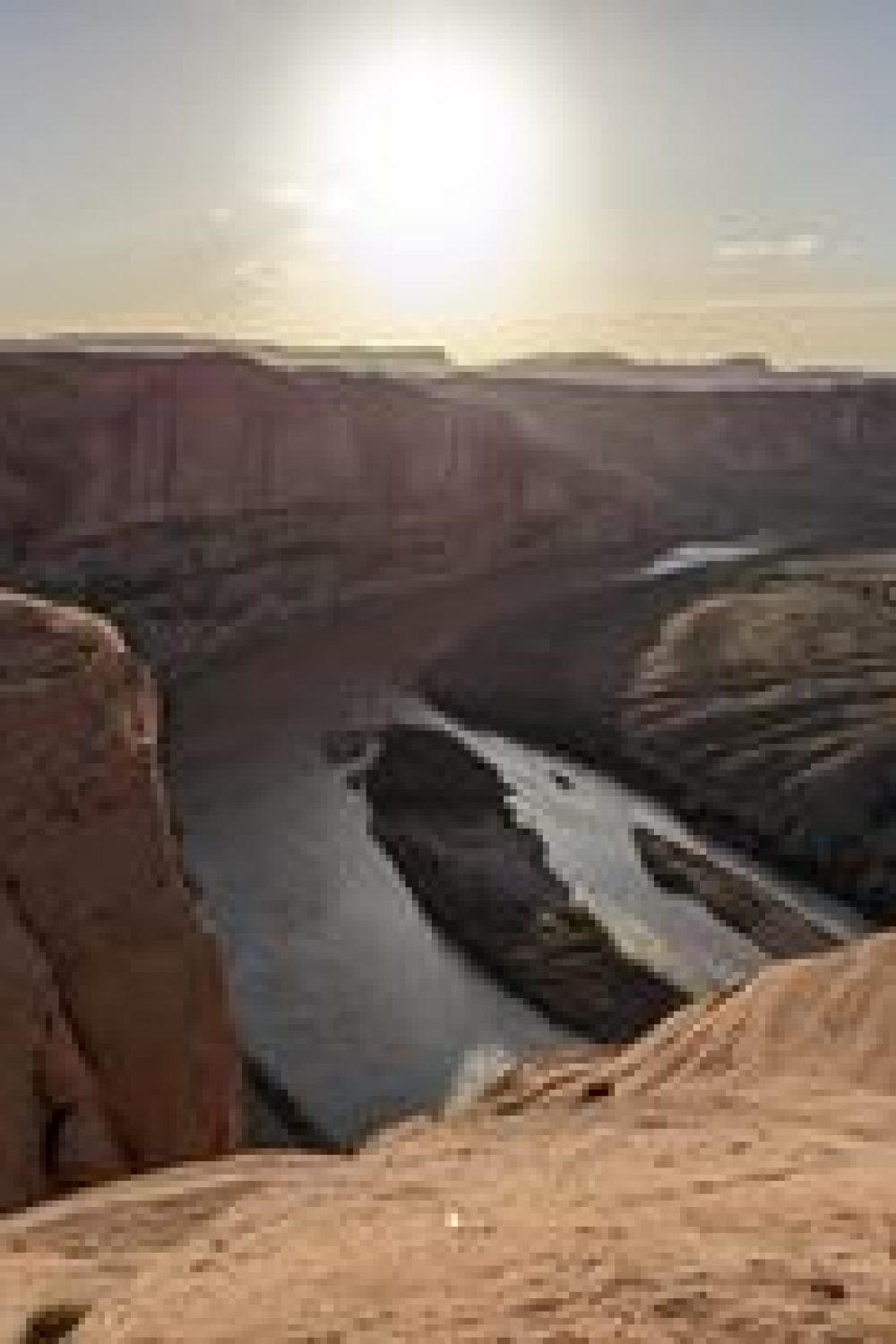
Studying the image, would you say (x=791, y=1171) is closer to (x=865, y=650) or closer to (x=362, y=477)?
(x=865, y=650)

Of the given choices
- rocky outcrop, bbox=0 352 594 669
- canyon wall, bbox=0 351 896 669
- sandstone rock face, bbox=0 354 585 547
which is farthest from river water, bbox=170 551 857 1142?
sandstone rock face, bbox=0 354 585 547

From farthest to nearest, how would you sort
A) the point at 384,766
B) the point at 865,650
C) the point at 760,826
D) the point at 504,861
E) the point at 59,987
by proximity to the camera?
the point at 865,650 → the point at 384,766 → the point at 760,826 → the point at 504,861 → the point at 59,987

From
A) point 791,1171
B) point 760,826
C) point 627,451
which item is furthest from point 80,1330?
point 627,451

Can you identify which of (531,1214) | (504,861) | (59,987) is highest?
(531,1214)

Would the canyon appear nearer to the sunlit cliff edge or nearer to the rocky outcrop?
the sunlit cliff edge

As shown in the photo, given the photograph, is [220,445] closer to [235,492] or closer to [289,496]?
[235,492]

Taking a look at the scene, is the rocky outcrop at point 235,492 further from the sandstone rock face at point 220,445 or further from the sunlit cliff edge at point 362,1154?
the sunlit cliff edge at point 362,1154

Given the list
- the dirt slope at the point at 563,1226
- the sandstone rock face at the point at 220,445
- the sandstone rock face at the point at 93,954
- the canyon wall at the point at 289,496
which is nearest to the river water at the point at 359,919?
the canyon wall at the point at 289,496
